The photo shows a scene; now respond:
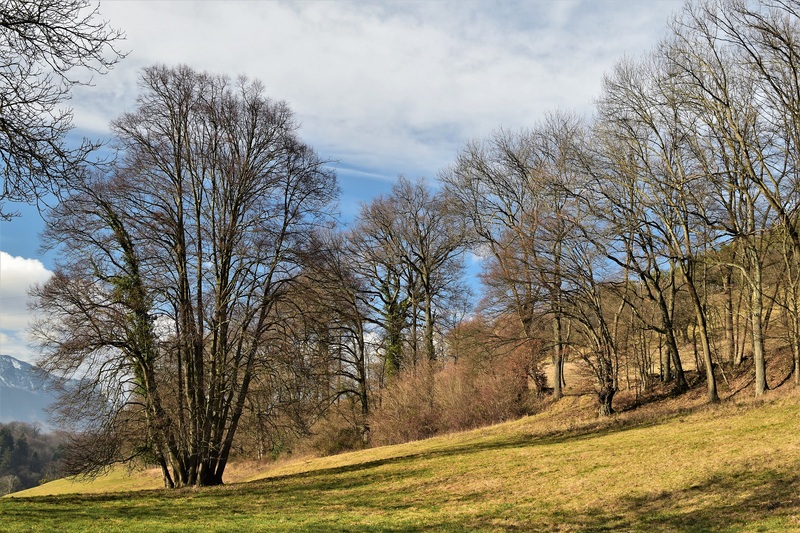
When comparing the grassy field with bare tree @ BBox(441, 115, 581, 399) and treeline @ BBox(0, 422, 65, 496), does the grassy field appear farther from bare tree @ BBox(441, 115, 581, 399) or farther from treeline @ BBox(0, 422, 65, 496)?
treeline @ BBox(0, 422, 65, 496)

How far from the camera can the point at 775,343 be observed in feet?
84.5

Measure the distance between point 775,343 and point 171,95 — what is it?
26539 millimetres

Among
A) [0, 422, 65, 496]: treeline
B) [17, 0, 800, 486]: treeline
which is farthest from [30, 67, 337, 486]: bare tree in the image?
[0, 422, 65, 496]: treeline

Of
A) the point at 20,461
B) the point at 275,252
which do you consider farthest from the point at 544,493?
the point at 20,461

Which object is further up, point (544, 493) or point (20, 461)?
point (544, 493)

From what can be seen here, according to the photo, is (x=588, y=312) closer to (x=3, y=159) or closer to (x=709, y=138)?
(x=709, y=138)

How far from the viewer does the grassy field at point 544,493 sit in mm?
9836

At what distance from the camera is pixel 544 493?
12.4 metres

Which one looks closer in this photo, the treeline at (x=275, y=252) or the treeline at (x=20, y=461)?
the treeline at (x=275, y=252)

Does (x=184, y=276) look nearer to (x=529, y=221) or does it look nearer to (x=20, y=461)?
(x=529, y=221)

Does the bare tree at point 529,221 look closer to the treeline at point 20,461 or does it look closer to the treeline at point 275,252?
the treeline at point 275,252

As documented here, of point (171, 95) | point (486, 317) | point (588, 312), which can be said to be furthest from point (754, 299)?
point (171, 95)

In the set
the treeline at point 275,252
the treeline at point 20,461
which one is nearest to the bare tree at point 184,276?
the treeline at point 275,252

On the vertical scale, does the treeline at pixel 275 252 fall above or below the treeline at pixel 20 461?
above
